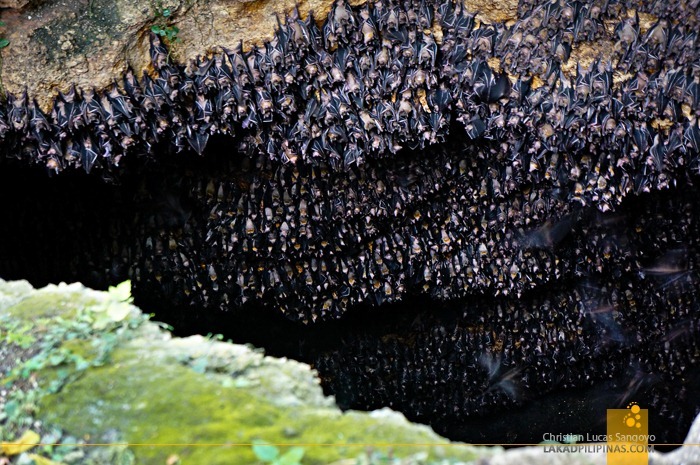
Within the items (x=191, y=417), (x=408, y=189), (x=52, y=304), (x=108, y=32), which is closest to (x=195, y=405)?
(x=191, y=417)

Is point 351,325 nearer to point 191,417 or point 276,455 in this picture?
point 191,417

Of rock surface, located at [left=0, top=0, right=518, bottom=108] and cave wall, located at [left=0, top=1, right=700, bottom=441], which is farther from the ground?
rock surface, located at [left=0, top=0, right=518, bottom=108]

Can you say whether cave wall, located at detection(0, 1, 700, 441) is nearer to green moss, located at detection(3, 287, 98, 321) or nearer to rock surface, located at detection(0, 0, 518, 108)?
rock surface, located at detection(0, 0, 518, 108)

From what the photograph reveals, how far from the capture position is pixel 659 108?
423 centimetres

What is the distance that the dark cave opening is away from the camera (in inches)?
210

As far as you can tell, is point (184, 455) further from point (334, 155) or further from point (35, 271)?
point (35, 271)

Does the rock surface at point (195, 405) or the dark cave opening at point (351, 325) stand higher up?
the rock surface at point (195, 405)

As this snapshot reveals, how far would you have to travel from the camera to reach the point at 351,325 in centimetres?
670

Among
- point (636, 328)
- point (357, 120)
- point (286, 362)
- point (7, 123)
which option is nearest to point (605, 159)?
point (357, 120)

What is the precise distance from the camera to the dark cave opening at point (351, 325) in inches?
210

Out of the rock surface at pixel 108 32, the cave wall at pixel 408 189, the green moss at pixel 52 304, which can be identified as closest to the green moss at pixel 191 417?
the green moss at pixel 52 304

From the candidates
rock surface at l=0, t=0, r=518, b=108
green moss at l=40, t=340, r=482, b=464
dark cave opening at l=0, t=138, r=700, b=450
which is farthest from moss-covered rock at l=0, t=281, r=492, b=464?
dark cave opening at l=0, t=138, r=700, b=450

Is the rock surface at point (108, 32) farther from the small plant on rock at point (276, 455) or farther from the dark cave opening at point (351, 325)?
the small plant on rock at point (276, 455)

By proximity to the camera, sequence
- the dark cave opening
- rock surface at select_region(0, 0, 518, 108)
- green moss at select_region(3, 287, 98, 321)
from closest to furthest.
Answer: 1. green moss at select_region(3, 287, 98, 321)
2. rock surface at select_region(0, 0, 518, 108)
3. the dark cave opening
